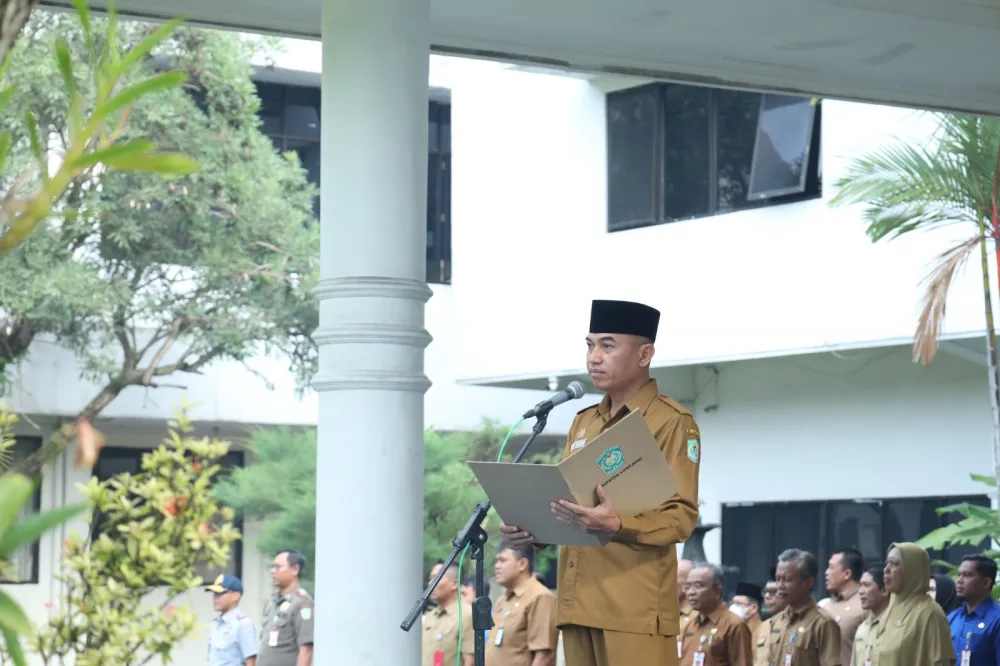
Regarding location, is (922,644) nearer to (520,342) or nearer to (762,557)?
(762,557)

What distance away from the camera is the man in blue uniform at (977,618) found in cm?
845

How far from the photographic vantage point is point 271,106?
1834 centimetres

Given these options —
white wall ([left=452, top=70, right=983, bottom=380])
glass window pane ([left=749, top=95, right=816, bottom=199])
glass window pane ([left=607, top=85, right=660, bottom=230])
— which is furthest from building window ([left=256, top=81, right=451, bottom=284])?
glass window pane ([left=749, top=95, right=816, bottom=199])

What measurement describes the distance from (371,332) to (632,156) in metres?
10.8

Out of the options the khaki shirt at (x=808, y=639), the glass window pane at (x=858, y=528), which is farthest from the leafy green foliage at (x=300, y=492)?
the khaki shirt at (x=808, y=639)

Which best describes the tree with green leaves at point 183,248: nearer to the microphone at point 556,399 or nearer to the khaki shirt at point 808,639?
the khaki shirt at point 808,639

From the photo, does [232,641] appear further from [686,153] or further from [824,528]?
[686,153]

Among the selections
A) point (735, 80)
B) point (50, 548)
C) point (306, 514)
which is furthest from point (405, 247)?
point (50, 548)

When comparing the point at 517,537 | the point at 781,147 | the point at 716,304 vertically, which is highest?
the point at 781,147

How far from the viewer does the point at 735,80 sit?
695cm

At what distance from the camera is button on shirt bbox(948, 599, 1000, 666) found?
8.41 metres

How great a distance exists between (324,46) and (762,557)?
1124 centimetres

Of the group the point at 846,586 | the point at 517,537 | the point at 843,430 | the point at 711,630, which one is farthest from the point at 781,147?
the point at 517,537

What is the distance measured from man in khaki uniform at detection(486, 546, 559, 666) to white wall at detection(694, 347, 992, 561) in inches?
242
